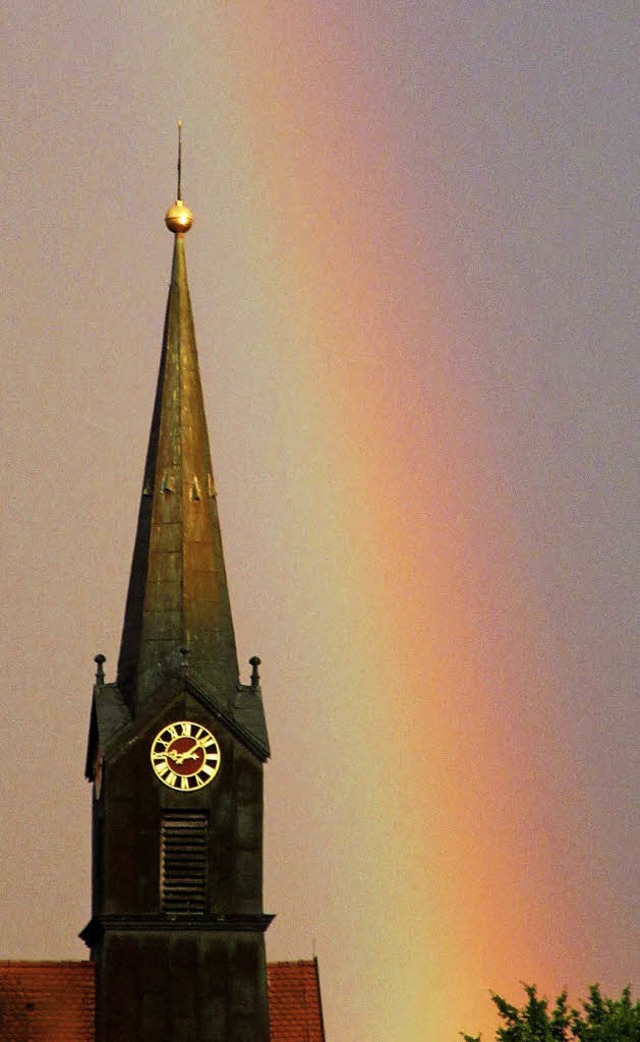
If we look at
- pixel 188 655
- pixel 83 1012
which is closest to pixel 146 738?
pixel 188 655

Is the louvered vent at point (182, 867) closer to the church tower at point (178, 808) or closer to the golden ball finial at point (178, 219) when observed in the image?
the church tower at point (178, 808)

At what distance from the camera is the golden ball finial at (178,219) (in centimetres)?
8819

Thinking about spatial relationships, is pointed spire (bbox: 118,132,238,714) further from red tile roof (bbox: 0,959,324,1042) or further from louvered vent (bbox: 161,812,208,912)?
red tile roof (bbox: 0,959,324,1042)

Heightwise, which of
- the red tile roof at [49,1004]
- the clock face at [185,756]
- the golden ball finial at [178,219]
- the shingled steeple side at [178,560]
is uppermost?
the golden ball finial at [178,219]

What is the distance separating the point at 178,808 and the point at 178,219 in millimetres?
17444

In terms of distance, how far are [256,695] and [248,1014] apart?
866 centimetres

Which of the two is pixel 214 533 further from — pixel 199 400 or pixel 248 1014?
pixel 248 1014

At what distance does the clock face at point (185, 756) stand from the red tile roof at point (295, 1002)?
6.43m

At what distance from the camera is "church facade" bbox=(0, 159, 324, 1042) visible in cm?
8156

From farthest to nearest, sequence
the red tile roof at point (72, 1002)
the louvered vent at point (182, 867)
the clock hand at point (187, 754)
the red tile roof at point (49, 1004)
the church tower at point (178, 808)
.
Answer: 1. the red tile roof at point (72, 1002)
2. the red tile roof at point (49, 1004)
3. the clock hand at point (187, 754)
4. the louvered vent at point (182, 867)
5. the church tower at point (178, 808)

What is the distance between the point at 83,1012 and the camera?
82938 mm

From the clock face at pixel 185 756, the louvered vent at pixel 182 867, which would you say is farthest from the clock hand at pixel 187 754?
the louvered vent at pixel 182 867

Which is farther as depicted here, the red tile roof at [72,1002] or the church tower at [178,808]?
the red tile roof at [72,1002]

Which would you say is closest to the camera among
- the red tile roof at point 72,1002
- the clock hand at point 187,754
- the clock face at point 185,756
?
the clock face at point 185,756
